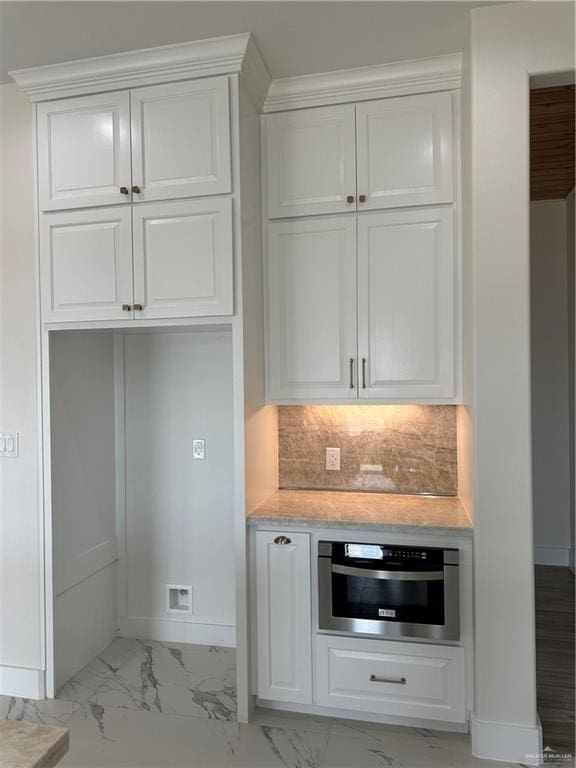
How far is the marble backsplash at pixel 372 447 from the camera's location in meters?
2.69

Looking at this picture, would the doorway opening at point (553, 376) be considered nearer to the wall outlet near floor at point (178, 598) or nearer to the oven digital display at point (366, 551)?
the oven digital display at point (366, 551)

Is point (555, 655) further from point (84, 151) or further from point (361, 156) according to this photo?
point (84, 151)

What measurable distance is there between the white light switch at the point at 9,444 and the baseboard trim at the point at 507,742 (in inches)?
92.4

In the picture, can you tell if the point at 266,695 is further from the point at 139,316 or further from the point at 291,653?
the point at 139,316

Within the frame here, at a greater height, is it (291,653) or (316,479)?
(316,479)

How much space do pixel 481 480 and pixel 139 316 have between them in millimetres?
1611

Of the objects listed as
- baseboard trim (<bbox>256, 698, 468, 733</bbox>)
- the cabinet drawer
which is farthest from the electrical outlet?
baseboard trim (<bbox>256, 698, 468, 733</bbox>)

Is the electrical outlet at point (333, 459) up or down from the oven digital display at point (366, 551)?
up

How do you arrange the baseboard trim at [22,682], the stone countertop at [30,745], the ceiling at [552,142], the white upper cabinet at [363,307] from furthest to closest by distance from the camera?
the ceiling at [552,142], the baseboard trim at [22,682], the white upper cabinet at [363,307], the stone countertop at [30,745]

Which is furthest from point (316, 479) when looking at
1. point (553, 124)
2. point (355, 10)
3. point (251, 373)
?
point (553, 124)

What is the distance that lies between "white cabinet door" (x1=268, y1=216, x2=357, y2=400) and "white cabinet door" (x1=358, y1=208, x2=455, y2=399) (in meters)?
0.07

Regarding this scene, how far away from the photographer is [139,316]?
2365mm

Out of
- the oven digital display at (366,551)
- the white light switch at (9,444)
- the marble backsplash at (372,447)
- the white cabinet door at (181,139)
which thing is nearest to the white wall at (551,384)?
the marble backsplash at (372,447)

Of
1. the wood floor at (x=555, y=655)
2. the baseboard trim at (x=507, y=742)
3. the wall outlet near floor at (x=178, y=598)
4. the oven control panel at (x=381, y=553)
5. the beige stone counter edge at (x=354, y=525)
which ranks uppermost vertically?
the beige stone counter edge at (x=354, y=525)
